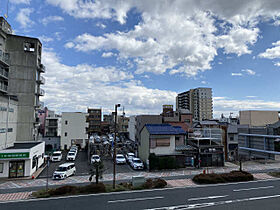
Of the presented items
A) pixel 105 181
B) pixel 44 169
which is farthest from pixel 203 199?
pixel 44 169

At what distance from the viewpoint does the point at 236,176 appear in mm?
22594

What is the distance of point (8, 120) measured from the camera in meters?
28.5

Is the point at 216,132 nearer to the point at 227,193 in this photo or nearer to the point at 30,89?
the point at 227,193

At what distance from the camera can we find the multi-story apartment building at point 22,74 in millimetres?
33094

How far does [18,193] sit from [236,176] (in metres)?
25.3

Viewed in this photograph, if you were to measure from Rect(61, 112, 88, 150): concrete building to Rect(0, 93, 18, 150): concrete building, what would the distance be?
1640 cm

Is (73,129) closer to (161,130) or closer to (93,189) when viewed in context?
(161,130)

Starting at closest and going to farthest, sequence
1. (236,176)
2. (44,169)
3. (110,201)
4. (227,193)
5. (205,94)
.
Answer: (110,201) < (227,193) < (236,176) < (44,169) < (205,94)

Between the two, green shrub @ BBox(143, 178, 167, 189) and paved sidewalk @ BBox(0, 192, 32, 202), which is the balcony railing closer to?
paved sidewalk @ BBox(0, 192, 32, 202)

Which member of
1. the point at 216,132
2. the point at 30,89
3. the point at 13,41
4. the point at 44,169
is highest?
the point at 13,41

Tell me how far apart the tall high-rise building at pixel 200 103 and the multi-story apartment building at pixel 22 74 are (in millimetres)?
97708

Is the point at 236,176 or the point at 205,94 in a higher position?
the point at 205,94

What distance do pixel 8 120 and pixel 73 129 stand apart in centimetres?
2115

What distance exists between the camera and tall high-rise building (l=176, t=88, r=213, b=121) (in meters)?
115
